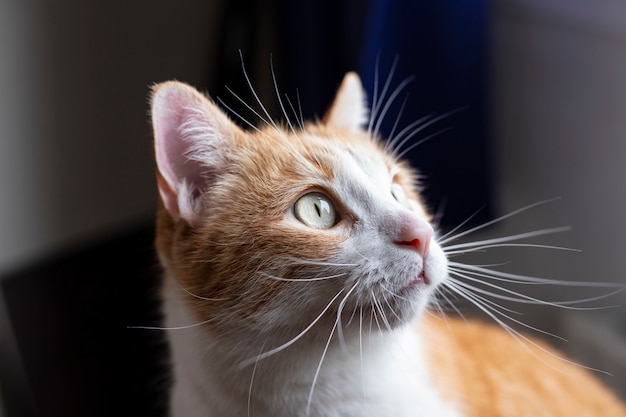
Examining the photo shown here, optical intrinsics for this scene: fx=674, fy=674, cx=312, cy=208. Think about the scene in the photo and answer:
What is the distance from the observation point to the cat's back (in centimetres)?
82

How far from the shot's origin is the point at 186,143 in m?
0.71

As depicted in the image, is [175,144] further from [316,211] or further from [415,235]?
[415,235]

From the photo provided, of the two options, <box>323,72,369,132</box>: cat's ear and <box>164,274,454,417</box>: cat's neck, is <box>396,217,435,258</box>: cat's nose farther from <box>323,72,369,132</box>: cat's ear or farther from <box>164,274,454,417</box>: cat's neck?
<box>323,72,369,132</box>: cat's ear

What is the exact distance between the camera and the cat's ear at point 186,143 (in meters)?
0.68

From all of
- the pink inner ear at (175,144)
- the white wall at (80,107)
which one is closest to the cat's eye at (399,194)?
the pink inner ear at (175,144)

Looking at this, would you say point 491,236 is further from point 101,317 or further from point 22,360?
point 22,360

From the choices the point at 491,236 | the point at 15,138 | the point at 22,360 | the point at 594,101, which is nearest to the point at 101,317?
the point at 22,360

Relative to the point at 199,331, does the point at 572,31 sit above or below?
above

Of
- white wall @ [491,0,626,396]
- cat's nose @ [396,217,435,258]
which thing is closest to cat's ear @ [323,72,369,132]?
cat's nose @ [396,217,435,258]

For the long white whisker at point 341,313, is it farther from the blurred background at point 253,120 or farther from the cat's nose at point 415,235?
the blurred background at point 253,120

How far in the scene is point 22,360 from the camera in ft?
4.08

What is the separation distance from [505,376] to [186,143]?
50 centimetres

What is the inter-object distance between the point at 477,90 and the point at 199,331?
2.45 ft

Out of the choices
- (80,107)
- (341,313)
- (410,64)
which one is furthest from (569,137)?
(80,107)
